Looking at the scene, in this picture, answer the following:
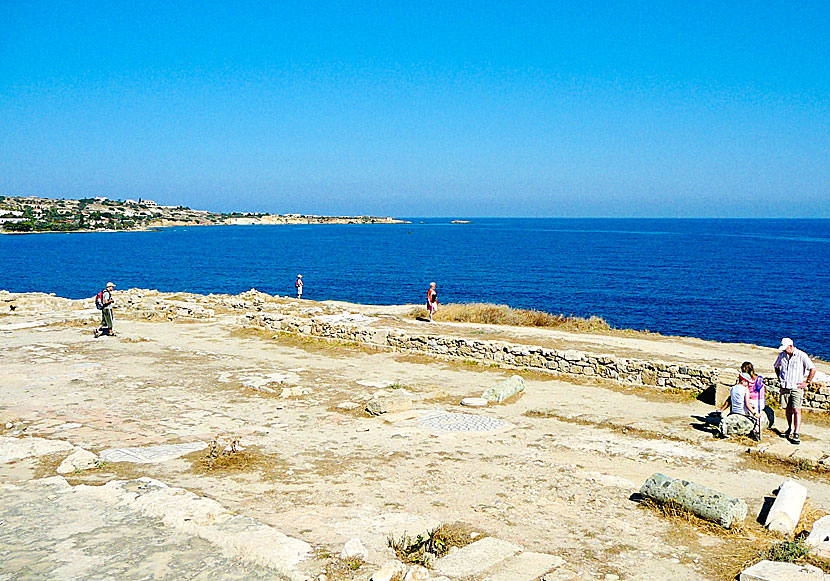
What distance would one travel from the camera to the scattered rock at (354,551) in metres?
5.95

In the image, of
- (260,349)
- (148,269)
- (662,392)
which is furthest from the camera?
(148,269)

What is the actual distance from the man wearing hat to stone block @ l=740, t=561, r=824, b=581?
18.5 m

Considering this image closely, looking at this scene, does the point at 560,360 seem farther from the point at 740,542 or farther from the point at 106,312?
the point at 106,312

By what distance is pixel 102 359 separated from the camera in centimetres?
1645

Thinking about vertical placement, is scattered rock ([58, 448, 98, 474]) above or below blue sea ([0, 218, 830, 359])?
above

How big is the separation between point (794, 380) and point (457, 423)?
536cm

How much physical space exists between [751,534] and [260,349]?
1389 centimetres

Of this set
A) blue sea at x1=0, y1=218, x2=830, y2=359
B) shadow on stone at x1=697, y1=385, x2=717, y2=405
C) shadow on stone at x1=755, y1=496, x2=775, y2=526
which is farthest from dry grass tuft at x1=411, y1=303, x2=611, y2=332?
shadow on stone at x1=755, y1=496, x2=775, y2=526

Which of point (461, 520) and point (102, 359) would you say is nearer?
point (461, 520)

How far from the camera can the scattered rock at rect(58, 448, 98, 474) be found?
844cm

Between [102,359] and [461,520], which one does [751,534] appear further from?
[102,359]

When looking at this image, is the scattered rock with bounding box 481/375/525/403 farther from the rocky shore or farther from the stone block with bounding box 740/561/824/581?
the stone block with bounding box 740/561/824/581

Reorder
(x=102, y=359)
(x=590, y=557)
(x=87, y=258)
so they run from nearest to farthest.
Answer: (x=590, y=557) → (x=102, y=359) → (x=87, y=258)

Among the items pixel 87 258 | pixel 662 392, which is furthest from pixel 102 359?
pixel 87 258
